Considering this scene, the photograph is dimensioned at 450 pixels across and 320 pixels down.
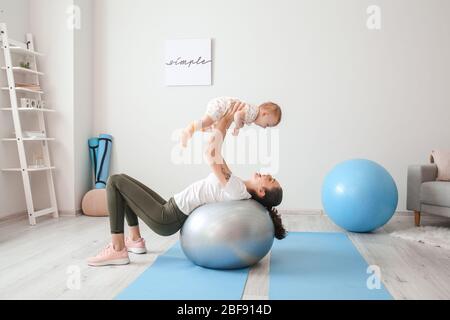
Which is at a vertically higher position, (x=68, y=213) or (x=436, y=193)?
(x=436, y=193)

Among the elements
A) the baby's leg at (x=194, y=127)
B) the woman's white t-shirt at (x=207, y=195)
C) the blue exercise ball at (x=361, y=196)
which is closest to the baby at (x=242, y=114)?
the baby's leg at (x=194, y=127)

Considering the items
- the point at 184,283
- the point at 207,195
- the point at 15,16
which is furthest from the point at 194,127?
the point at 15,16

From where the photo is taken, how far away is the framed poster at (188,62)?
14.8 ft

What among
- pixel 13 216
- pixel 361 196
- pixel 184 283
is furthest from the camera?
pixel 13 216

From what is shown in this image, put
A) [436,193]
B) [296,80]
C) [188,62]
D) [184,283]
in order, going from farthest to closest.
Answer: [188,62] < [296,80] < [436,193] < [184,283]

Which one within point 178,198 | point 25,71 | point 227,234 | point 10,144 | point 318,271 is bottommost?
point 318,271

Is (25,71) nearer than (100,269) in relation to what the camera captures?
No

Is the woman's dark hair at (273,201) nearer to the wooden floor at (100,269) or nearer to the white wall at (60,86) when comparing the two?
the wooden floor at (100,269)

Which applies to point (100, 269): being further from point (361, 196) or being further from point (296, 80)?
point (296, 80)

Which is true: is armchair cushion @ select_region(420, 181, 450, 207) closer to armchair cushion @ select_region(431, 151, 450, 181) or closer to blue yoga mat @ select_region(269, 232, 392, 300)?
armchair cushion @ select_region(431, 151, 450, 181)

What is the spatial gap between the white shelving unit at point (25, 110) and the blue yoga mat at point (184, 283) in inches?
78.0

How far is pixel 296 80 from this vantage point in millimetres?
4461

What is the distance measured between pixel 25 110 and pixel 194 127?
94.5 inches

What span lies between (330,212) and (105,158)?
247cm
